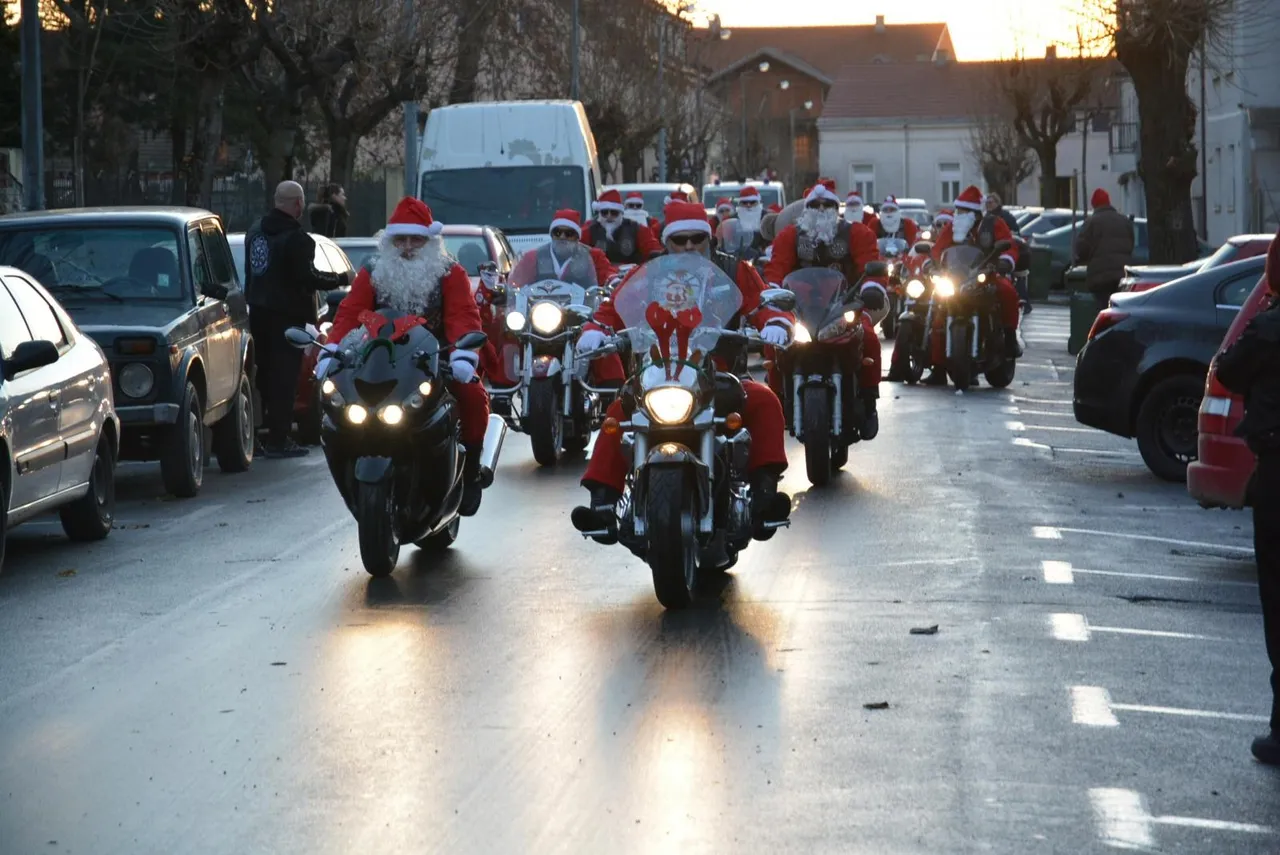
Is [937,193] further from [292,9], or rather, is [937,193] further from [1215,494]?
[1215,494]

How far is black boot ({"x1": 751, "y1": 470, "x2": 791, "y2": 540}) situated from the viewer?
1064 cm

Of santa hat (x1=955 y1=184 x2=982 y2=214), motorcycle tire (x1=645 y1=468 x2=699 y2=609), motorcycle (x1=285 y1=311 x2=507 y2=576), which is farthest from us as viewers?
santa hat (x1=955 y1=184 x2=982 y2=214)

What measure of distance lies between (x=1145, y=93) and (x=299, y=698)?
25851 millimetres

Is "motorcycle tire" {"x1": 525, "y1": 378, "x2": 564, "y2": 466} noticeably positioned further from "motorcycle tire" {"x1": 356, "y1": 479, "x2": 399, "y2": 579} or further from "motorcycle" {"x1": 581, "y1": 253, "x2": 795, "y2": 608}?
"motorcycle" {"x1": 581, "y1": 253, "x2": 795, "y2": 608}

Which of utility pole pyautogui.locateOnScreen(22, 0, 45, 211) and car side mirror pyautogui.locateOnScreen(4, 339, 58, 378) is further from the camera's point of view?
utility pole pyautogui.locateOnScreen(22, 0, 45, 211)

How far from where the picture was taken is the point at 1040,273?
4816cm

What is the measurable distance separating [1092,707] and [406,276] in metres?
4.97

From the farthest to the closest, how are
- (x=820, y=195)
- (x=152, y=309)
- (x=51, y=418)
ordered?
(x=820, y=195) → (x=152, y=309) → (x=51, y=418)

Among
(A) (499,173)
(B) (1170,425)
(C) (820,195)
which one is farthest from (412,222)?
(A) (499,173)

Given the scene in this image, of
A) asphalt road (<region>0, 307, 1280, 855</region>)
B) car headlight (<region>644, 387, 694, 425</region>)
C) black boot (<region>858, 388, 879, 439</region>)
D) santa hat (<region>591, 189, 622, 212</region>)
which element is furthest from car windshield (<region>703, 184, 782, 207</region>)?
car headlight (<region>644, 387, 694, 425</region>)

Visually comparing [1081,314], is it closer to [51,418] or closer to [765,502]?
[51,418]

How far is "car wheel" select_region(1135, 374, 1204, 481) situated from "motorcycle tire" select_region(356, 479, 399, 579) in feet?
21.7

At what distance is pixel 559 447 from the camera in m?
17.1

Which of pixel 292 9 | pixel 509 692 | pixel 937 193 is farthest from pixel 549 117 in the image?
pixel 937 193
